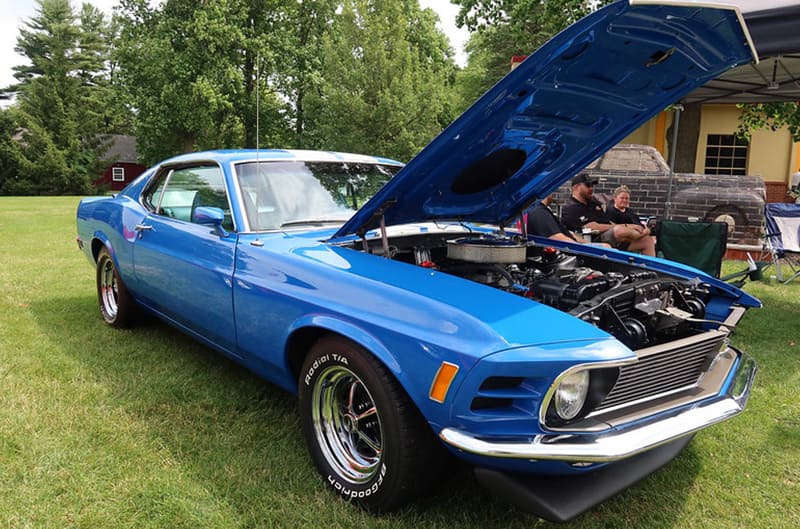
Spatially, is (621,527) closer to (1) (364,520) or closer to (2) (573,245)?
(1) (364,520)

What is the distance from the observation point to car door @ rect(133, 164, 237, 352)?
3109mm

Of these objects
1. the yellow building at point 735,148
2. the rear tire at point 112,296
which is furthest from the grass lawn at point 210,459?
the yellow building at point 735,148

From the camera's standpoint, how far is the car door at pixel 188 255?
3.11 m

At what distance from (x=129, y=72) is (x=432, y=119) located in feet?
43.8

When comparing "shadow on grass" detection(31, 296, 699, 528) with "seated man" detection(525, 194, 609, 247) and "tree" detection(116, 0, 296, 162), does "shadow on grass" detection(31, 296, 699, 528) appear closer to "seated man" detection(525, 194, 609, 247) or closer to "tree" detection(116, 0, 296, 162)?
"seated man" detection(525, 194, 609, 247)

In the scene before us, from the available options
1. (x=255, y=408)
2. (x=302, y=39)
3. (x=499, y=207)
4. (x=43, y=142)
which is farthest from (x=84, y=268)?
(x=43, y=142)

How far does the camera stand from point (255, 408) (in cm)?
334

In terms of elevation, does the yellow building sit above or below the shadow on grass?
above

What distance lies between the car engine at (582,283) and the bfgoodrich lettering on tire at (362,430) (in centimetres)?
72

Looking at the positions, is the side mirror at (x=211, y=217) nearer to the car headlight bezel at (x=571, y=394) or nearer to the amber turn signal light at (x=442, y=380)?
the amber turn signal light at (x=442, y=380)

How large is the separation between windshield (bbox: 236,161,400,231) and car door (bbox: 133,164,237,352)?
16 centimetres

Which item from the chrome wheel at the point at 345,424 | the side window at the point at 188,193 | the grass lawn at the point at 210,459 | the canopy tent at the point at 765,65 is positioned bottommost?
the grass lawn at the point at 210,459

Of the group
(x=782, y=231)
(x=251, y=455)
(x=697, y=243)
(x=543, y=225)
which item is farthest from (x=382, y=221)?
(x=782, y=231)

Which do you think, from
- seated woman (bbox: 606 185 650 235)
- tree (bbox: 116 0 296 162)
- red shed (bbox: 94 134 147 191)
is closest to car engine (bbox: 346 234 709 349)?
seated woman (bbox: 606 185 650 235)
